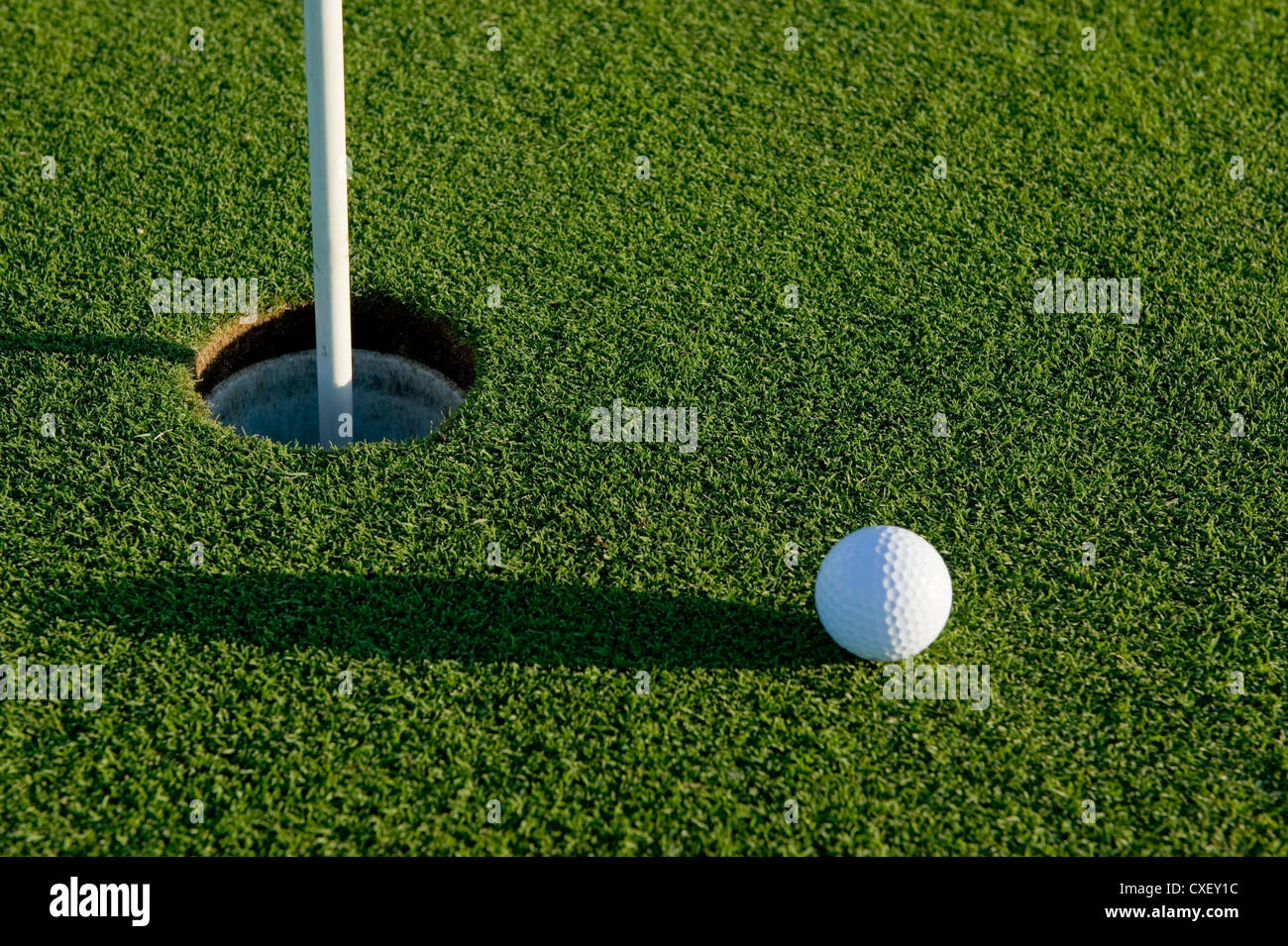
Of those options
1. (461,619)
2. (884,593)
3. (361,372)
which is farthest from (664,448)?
(361,372)

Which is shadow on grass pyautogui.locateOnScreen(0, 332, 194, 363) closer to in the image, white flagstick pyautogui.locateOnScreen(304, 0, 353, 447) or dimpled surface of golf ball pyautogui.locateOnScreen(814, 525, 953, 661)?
white flagstick pyautogui.locateOnScreen(304, 0, 353, 447)

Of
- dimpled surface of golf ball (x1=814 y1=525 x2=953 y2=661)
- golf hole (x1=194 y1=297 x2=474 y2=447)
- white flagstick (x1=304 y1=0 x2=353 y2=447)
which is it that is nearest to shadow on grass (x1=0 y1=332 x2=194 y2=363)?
golf hole (x1=194 y1=297 x2=474 y2=447)

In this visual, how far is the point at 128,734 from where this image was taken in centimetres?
452

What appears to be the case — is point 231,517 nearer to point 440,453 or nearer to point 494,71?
point 440,453

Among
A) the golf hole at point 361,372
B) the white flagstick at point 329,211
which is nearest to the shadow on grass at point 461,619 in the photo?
the white flagstick at point 329,211

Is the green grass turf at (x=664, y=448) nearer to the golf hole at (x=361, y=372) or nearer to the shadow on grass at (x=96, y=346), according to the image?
the shadow on grass at (x=96, y=346)

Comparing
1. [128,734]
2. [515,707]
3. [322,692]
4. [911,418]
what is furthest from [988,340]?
[128,734]

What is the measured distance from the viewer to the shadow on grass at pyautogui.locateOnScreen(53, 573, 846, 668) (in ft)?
15.9

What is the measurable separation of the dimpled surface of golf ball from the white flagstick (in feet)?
7.39

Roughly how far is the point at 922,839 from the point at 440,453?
8.17 ft

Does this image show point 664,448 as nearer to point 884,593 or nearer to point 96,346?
point 884,593

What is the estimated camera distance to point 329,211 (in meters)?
5.16

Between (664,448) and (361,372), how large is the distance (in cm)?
163

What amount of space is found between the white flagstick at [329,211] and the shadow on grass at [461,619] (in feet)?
3.15
